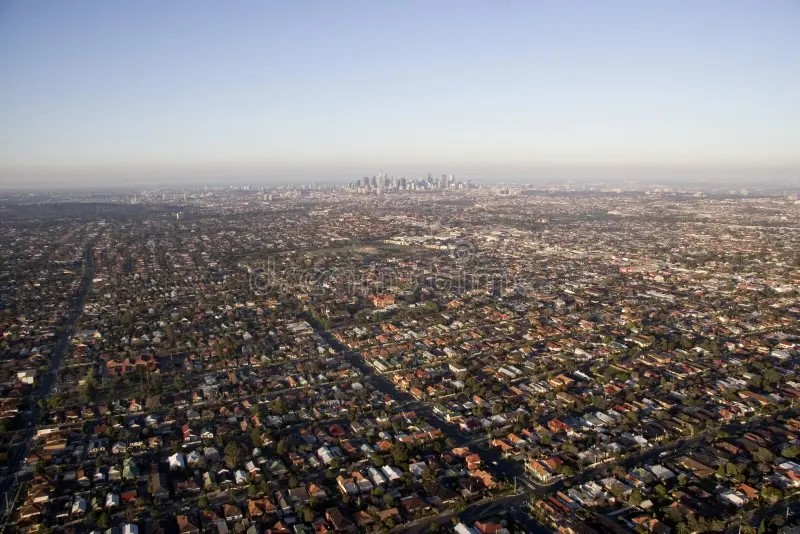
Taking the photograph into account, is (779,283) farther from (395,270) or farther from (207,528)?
(207,528)

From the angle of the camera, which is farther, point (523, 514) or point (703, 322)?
point (703, 322)

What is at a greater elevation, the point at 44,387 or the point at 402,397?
the point at 44,387

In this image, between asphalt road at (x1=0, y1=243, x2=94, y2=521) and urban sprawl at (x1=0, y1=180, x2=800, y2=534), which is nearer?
urban sprawl at (x1=0, y1=180, x2=800, y2=534)

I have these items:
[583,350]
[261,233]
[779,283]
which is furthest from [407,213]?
[583,350]

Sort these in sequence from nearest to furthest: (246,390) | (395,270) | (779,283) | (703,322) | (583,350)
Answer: (246,390)
(583,350)
(703,322)
(779,283)
(395,270)

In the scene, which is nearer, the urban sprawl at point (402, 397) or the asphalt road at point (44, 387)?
the urban sprawl at point (402, 397)

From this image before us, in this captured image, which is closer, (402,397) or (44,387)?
(402,397)

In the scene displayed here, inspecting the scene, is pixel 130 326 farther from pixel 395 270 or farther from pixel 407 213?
pixel 407 213

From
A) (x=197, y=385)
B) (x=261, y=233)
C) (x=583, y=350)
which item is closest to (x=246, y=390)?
(x=197, y=385)

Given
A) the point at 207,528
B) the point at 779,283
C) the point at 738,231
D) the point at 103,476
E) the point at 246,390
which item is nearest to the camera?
the point at 207,528
